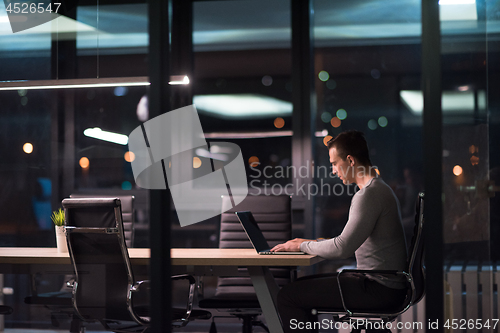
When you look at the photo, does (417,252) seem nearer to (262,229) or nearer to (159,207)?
(262,229)

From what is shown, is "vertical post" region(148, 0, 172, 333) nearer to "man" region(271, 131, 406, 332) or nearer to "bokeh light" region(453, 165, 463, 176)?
"man" region(271, 131, 406, 332)

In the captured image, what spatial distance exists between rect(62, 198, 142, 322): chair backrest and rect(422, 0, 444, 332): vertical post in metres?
1.64

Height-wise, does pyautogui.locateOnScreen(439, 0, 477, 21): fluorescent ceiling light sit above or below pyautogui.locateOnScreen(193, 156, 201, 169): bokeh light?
above

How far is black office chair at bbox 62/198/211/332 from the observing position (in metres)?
2.57

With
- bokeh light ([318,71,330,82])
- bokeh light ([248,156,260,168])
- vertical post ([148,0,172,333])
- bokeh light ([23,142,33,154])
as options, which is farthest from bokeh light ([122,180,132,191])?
vertical post ([148,0,172,333])

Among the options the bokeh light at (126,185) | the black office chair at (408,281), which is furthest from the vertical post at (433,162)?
the bokeh light at (126,185)

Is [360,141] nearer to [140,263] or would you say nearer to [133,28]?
[140,263]

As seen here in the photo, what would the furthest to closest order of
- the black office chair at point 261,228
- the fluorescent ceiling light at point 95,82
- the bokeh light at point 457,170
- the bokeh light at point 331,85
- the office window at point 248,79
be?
the office window at point 248,79 → the bokeh light at point 331,85 → the bokeh light at point 457,170 → the fluorescent ceiling light at point 95,82 → the black office chair at point 261,228

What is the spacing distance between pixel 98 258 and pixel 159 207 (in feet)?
4.21

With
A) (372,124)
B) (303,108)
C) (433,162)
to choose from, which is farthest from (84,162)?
(433,162)

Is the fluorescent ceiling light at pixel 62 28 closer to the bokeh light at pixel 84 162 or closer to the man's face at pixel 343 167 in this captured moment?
the bokeh light at pixel 84 162

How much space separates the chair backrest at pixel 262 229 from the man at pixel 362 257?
817 millimetres

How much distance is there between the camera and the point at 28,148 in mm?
5043

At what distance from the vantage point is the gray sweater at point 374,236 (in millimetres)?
2516
